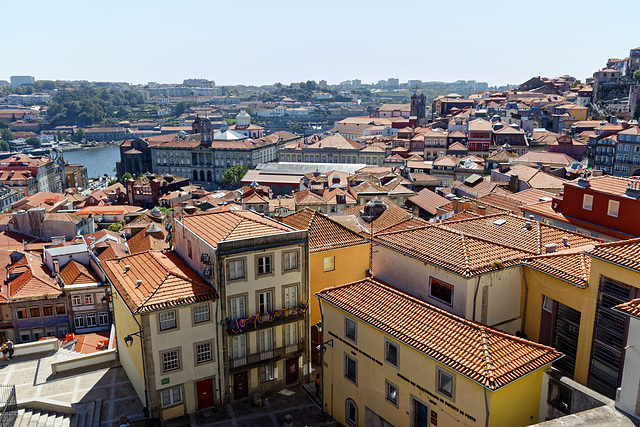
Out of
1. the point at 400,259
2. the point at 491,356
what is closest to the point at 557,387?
the point at 491,356

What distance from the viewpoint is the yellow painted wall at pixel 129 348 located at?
24.1 meters

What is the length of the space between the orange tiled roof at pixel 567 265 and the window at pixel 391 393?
23.4 ft

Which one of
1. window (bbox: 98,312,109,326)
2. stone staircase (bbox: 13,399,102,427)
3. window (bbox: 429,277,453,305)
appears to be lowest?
window (bbox: 98,312,109,326)

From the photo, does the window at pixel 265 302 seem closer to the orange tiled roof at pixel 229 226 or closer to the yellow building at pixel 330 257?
the orange tiled roof at pixel 229 226

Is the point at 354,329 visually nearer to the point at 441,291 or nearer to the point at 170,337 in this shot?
the point at 441,291

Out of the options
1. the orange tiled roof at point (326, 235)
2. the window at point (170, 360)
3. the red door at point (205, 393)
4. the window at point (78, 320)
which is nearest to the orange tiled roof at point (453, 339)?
the orange tiled roof at point (326, 235)

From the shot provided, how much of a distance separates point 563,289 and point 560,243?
207 inches

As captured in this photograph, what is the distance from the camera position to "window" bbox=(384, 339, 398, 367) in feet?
64.4

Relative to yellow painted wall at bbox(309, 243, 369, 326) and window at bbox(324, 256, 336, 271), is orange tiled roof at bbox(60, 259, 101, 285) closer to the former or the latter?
yellow painted wall at bbox(309, 243, 369, 326)

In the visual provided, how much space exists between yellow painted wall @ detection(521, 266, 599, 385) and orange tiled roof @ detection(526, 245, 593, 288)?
0.89 feet

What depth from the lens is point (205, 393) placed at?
82.0 feet

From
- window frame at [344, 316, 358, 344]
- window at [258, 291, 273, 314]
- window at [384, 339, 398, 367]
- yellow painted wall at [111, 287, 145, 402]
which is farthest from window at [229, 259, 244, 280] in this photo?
window at [384, 339, 398, 367]

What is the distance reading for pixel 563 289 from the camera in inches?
774

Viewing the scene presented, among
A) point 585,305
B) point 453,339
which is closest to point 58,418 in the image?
point 453,339
